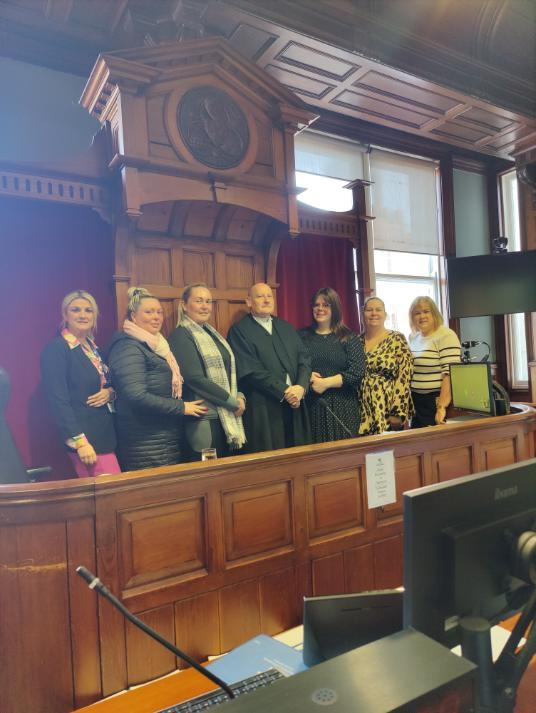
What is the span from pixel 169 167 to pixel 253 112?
1.98 feet

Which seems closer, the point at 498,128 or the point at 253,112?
the point at 253,112

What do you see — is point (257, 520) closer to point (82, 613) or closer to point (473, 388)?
point (82, 613)

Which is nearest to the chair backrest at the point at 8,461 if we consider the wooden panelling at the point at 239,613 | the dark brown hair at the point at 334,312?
the wooden panelling at the point at 239,613

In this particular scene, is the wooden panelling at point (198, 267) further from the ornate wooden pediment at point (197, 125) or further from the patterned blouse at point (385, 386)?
the patterned blouse at point (385, 386)

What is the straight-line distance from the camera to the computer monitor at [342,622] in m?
1.06

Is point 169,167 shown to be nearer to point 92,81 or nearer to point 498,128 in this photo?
point 92,81

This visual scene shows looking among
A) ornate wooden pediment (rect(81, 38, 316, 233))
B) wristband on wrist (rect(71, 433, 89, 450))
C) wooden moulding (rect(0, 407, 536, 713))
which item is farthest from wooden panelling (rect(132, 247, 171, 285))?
wooden moulding (rect(0, 407, 536, 713))

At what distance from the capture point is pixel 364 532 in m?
1.82

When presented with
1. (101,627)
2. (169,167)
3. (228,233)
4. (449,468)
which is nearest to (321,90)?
(228,233)

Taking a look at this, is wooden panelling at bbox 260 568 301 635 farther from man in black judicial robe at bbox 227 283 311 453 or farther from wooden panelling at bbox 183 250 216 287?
wooden panelling at bbox 183 250 216 287

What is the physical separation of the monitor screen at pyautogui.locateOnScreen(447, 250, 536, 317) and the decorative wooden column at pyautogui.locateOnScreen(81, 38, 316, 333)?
1847 mm

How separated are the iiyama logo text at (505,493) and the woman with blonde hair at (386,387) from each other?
1.78 m

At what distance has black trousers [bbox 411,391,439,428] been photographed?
2816mm

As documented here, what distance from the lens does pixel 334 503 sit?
1.75m
